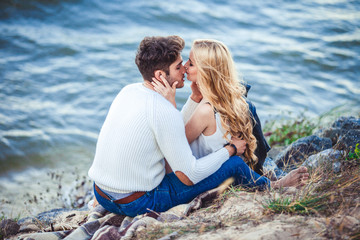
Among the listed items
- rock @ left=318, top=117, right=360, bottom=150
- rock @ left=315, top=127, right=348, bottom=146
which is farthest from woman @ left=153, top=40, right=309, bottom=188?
rock @ left=315, top=127, right=348, bottom=146

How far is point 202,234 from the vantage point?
297 cm

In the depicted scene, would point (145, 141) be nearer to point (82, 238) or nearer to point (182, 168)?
point (182, 168)

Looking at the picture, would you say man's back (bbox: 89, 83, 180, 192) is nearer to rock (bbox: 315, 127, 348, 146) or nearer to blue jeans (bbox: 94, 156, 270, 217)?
blue jeans (bbox: 94, 156, 270, 217)

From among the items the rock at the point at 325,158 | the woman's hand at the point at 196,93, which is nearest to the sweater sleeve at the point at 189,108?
the woman's hand at the point at 196,93

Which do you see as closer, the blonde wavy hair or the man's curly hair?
the man's curly hair

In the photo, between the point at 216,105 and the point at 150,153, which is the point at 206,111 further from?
the point at 150,153

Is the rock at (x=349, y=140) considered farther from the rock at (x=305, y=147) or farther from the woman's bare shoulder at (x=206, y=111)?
the woman's bare shoulder at (x=206, y=111)

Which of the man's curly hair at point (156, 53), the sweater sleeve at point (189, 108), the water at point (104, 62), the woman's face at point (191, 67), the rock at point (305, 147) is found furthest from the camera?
the water at point (104, 62)

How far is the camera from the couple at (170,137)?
11.3 feet

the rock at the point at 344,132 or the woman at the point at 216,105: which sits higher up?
the woman at the point at 216,105

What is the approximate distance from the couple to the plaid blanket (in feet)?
0.28

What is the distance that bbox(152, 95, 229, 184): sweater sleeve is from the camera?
11.1 ft

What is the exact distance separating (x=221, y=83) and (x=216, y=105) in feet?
0.78

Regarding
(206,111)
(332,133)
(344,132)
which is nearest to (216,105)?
(206,111)
